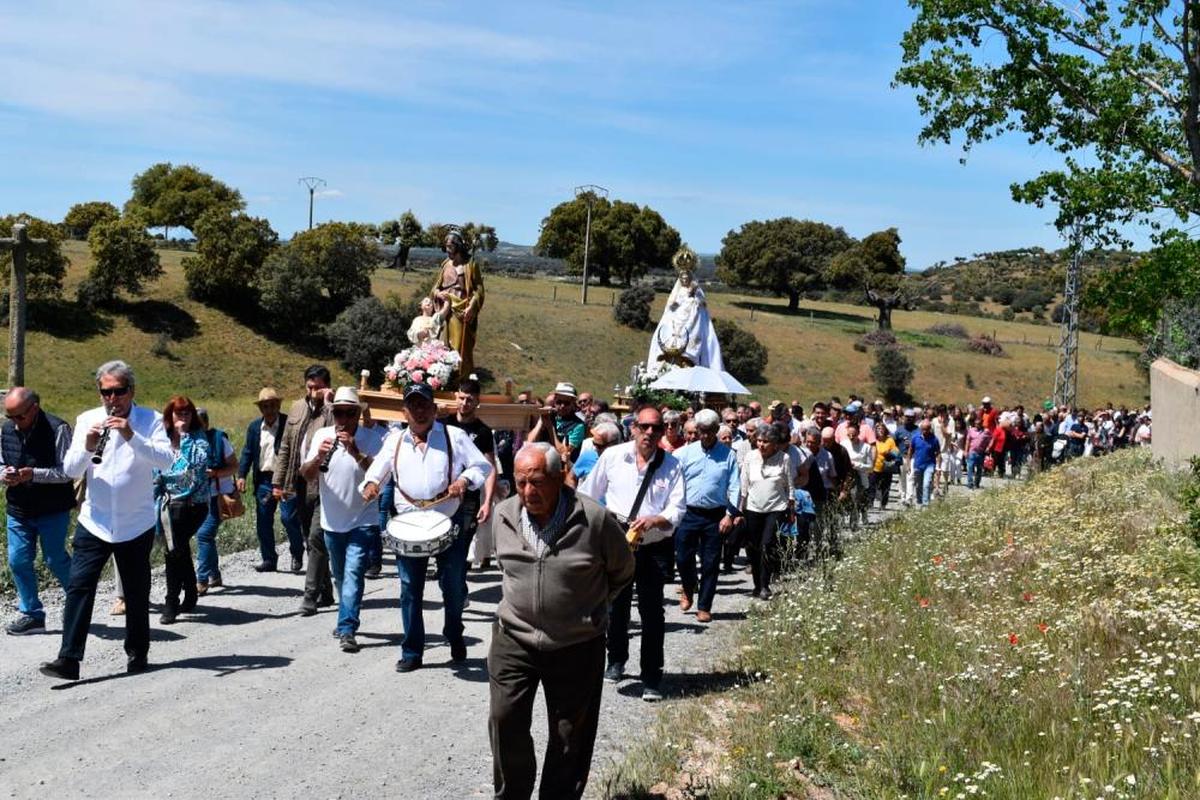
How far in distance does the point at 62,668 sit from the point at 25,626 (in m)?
1.65

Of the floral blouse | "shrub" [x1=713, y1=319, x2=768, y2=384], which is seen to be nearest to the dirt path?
the floral blouse

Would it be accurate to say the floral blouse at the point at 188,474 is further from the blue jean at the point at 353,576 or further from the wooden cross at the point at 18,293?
the wooden cross at the point at 18,293

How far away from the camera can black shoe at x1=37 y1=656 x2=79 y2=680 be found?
24.4 feet

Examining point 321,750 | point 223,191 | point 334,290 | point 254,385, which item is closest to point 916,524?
point 321,750

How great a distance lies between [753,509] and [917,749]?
17.1 feet

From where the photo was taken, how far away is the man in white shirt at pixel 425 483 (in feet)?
25.3

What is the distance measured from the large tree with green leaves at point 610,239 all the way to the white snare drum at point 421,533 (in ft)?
244

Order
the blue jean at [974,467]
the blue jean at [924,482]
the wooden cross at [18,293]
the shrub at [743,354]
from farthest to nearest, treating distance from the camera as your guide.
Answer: the shrub at [743,354] → the blue jean at [974,467] → the blue jean at [924,482] → the wooden cross at [18,293]

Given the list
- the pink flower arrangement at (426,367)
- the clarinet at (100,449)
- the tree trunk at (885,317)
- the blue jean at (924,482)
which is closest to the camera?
the clarinet at (100,449)

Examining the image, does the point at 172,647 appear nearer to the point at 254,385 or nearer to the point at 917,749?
the point at 917,749

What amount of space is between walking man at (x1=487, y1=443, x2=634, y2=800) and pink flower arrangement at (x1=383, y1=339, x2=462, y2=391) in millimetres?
7639

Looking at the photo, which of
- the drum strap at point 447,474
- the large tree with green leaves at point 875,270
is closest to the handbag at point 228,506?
the drum strap at point 447,474

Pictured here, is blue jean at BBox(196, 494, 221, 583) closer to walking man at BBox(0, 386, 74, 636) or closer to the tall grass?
walking man at BBox(0, 386, 74, 636)

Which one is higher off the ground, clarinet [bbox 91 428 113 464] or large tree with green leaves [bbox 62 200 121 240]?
large tree with green leaves [bbox 62 200 121 240]
